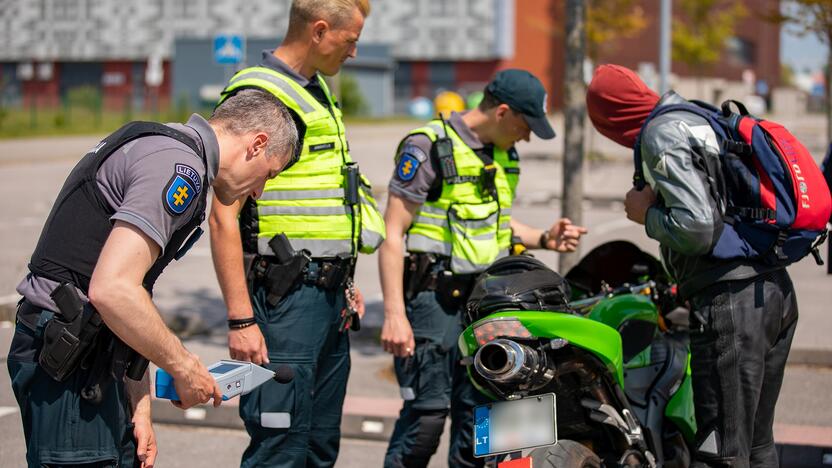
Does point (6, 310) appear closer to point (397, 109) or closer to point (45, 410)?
point (45, 410)

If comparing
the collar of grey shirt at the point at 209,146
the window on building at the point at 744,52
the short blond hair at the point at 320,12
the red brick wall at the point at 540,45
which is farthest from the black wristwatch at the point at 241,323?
the window on building at the point at 744,52

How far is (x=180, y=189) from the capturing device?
2758mm

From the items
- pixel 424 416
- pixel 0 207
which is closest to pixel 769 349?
pixel 424 416

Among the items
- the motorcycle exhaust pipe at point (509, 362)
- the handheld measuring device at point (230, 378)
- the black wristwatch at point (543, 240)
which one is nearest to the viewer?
the handheld measuring device at point (230, 378)

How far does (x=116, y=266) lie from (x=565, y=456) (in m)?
1.63

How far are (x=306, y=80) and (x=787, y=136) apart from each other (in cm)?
170

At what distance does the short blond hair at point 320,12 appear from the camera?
397 centimetres

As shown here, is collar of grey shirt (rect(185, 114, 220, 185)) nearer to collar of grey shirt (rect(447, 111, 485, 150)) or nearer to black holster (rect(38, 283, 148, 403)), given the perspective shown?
black holster (rect(38, 283, 148, 403))

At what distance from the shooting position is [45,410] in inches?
115

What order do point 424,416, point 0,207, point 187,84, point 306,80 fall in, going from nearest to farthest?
point 306,80
point 424,416
point 0,207
point 187,84

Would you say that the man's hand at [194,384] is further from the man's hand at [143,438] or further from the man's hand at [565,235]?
the man's hand at [565,235]

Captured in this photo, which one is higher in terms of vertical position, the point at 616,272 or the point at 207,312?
the point at 616,272

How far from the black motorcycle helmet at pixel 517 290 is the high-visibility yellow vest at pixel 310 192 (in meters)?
0.55

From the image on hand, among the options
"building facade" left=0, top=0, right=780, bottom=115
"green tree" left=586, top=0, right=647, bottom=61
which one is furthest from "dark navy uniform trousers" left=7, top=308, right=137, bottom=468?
"building facade" left=0, top=0, right=780, bottom=115
